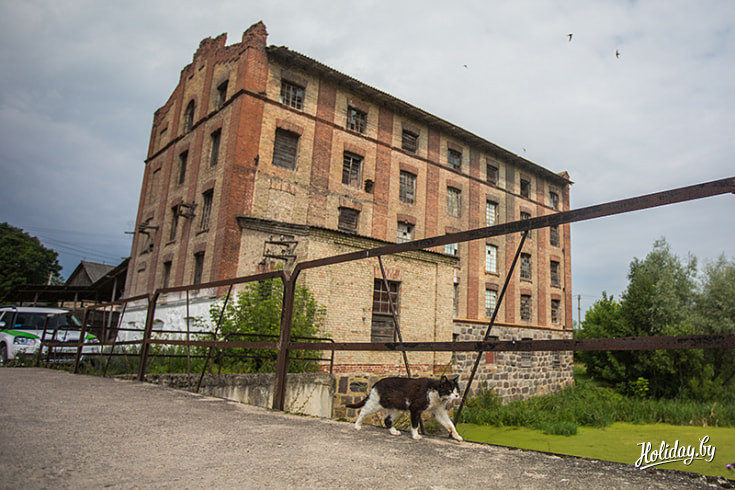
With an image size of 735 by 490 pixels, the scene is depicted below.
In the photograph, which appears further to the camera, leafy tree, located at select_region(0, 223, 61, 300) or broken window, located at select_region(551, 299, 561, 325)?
leafy tree, located at select_region(0, 223, 61, 300)

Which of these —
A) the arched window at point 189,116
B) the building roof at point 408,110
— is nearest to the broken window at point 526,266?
the building roof at point 408,110

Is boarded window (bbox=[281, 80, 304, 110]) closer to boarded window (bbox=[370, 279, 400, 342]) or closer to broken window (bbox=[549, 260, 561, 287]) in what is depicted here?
boarded window (bbox=[370, 279, 400, 342])

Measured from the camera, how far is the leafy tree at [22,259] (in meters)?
36.6

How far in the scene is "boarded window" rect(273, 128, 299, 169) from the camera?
18.3 meters

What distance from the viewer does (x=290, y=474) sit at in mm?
2373

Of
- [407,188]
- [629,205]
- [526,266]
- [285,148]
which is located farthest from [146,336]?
[526,266]

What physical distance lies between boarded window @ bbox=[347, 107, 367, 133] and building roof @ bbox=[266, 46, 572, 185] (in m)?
0.89

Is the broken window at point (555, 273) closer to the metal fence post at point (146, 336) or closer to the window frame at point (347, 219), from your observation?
the window frame at point (347, 219)

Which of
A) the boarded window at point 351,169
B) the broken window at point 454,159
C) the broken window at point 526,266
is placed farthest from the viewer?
the broken window at point 526,266

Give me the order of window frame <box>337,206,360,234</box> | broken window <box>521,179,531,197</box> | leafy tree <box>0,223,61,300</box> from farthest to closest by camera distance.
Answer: leafy tree <box>0,223,61,300</box> < broken window <box>521,179,531,197</box> < window frame <box>337,206,360,234</box>

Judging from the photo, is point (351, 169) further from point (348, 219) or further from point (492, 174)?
point (492, 174)

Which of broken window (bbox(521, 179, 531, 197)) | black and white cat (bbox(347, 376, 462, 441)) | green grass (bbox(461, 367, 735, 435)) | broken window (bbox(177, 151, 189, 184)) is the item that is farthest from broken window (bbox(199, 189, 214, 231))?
broken window (bbox(521, 179, 531, 197))

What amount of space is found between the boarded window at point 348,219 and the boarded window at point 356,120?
385cm

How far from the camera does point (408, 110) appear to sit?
22609mm
